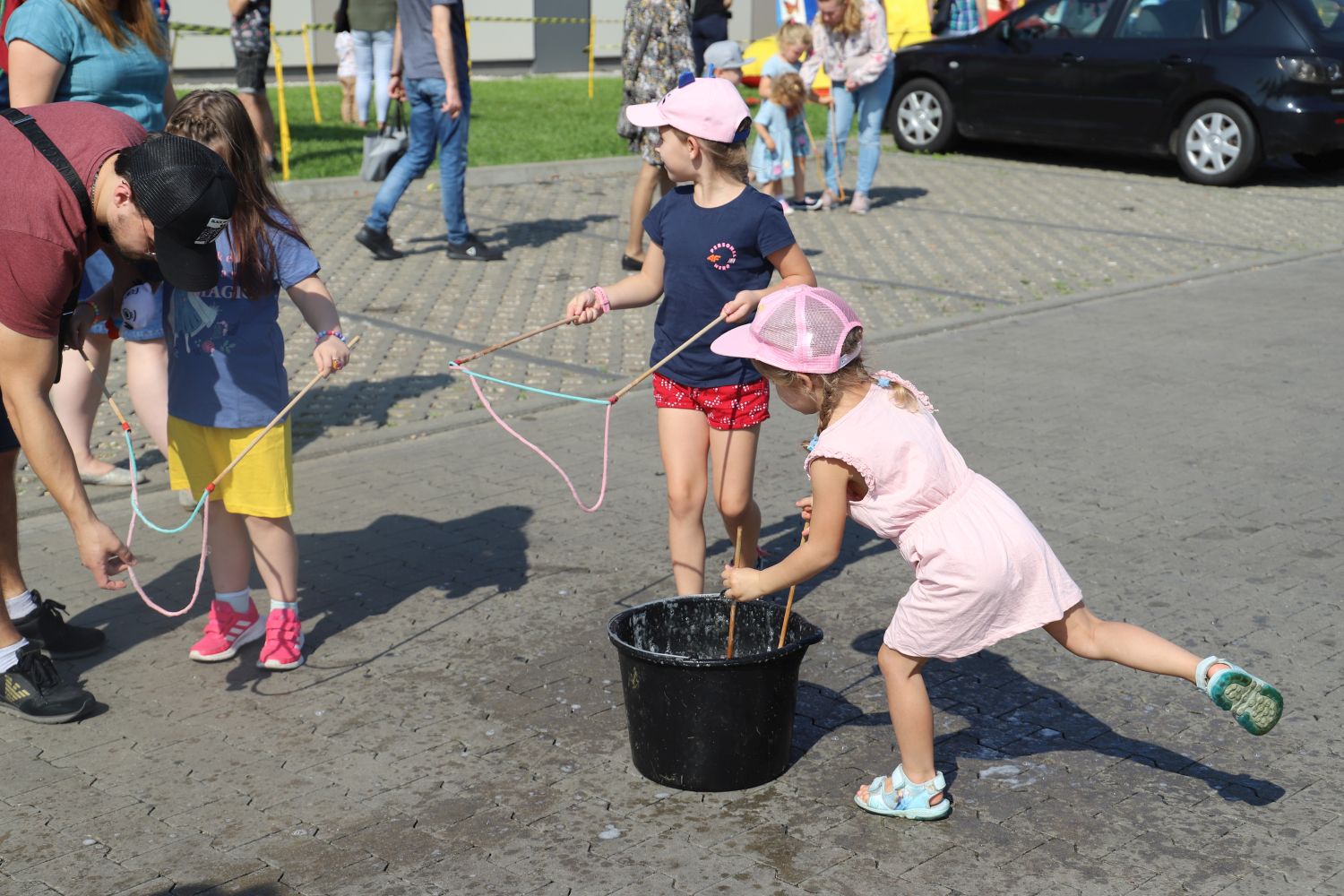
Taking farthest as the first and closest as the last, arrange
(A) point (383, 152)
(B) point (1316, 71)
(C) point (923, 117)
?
(C) point (923, 117) → (B) point (1316, 71) → (A) point (383, 152)

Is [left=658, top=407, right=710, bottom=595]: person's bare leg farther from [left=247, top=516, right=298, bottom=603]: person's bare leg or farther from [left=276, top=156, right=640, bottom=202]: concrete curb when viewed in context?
[left=276, top=156, right=640, bottom=202]: concrete curb

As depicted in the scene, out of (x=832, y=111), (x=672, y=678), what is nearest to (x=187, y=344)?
(x=672, y=678)

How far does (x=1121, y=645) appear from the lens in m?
3.72

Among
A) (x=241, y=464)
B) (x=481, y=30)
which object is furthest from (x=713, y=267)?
(x=481, y=30)

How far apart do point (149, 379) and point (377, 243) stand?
4.71m

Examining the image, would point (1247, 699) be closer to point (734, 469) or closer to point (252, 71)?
point (734, 469)

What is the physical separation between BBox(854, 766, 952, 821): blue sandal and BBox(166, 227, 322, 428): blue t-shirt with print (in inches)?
82.5

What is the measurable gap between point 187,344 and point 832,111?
31.3 feet

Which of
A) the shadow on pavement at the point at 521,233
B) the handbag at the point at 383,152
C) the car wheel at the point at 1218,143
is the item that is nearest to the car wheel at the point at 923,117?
the car wheel at the point at 1218,143

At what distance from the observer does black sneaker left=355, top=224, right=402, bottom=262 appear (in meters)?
10.6

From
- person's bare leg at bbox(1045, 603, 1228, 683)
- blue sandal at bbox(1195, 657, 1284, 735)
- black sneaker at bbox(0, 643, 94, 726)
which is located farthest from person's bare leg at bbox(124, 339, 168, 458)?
blue sandal at bbox(1195, 657, 1284, 735)

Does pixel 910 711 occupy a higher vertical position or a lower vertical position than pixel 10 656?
higher

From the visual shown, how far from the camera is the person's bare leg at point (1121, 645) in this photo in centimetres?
366

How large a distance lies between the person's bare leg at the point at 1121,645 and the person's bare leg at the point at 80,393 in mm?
4041
